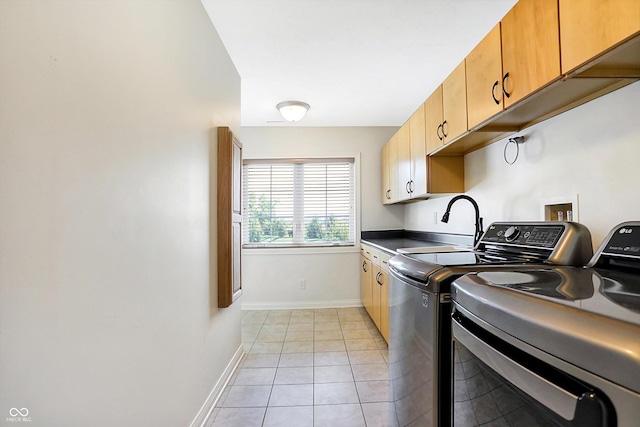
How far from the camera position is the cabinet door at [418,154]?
246cm

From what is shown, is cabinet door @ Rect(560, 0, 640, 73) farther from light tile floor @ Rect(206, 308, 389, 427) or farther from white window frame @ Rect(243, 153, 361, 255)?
white window frame @ Rect(243, 153, 361, 255)

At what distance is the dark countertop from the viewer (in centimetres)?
252

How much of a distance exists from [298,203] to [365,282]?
137 cm

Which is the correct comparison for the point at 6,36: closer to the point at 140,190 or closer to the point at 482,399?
the point at 140,190

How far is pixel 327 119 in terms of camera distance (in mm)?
3764

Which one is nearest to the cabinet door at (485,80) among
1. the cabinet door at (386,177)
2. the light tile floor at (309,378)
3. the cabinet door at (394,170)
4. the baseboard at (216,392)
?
the cabinet door at (394,170)

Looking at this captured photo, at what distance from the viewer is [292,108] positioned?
124 inches

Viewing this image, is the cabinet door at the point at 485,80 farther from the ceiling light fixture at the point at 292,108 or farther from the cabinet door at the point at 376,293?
the ceiling light fixture at the point at 292,108

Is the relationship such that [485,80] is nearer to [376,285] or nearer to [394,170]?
[394,170]

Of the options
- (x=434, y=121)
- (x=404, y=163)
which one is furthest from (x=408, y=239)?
(x=434, y=121)

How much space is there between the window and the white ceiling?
1.01m

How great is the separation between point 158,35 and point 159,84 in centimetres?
21

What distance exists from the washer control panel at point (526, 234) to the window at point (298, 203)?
249 cm

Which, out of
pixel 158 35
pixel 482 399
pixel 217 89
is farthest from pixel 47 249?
pixel 217 89
